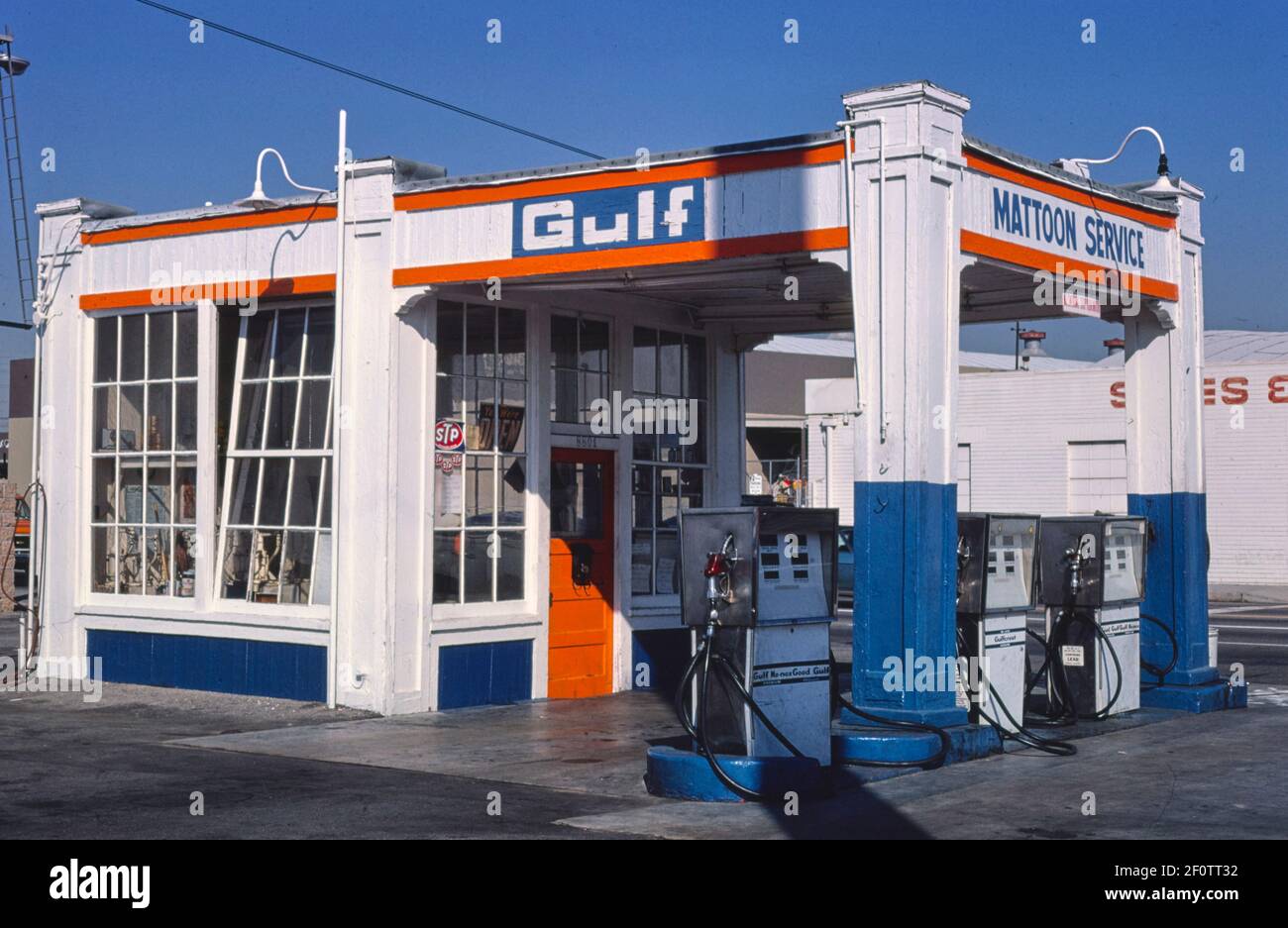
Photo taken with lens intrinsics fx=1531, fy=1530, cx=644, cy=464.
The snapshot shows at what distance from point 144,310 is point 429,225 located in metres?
3.76

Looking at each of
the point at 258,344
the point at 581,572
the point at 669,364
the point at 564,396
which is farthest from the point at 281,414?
the point at 669,364

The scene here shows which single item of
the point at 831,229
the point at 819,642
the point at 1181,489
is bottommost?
the point at 819,642

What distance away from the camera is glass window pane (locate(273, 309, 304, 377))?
46.7 feet

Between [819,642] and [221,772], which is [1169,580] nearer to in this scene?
[819,642]

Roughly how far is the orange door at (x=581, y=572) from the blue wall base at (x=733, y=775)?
492 centimetres

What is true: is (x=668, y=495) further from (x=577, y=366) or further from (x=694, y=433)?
(x=577, y=366)

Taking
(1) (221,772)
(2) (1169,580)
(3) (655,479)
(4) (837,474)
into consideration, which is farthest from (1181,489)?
(4) (837,474)

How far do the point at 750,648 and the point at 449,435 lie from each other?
506 cm

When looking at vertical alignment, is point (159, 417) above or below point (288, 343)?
below

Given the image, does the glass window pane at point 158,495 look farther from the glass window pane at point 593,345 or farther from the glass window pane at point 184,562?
the glass window pane at point 593,345

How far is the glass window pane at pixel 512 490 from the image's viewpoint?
45.8ft

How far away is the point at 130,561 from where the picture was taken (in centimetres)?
1532

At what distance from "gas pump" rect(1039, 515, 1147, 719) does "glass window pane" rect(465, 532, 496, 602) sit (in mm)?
4848

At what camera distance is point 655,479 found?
15328 millimetres
